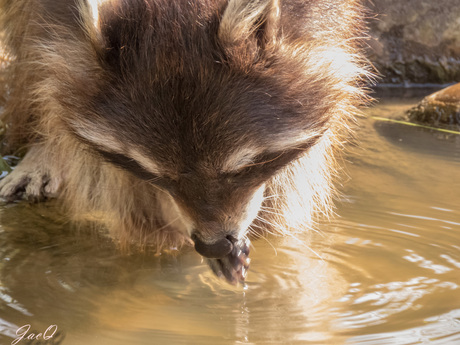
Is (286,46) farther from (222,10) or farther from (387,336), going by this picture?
(387,336)

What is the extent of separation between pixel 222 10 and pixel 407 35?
401 cm

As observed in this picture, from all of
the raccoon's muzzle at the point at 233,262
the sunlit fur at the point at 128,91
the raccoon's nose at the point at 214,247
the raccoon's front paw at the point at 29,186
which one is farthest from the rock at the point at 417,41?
the raccoon's nose at the point at 214,247

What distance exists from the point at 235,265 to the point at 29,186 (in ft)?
4.18

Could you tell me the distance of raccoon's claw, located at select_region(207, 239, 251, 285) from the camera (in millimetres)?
2531

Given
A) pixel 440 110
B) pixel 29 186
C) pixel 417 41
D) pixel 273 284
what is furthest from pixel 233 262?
pixel 417 41

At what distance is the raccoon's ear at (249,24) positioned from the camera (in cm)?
206

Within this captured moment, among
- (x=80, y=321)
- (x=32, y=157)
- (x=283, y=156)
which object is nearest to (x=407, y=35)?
(x=32, y=157)

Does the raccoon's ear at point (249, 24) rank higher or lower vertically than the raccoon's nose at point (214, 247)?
higher

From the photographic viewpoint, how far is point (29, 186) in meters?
3.37

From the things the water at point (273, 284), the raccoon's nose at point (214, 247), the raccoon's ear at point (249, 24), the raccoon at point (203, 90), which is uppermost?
the raccoon's ear at point (249, 24)

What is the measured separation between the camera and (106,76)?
2211 millimetres

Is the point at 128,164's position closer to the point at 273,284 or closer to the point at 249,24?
the point at 249,24

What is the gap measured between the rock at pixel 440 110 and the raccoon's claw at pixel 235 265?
2.43 m

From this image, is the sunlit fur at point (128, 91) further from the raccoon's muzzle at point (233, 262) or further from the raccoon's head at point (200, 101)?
the raccoon's muzzle at point (233, 262)
